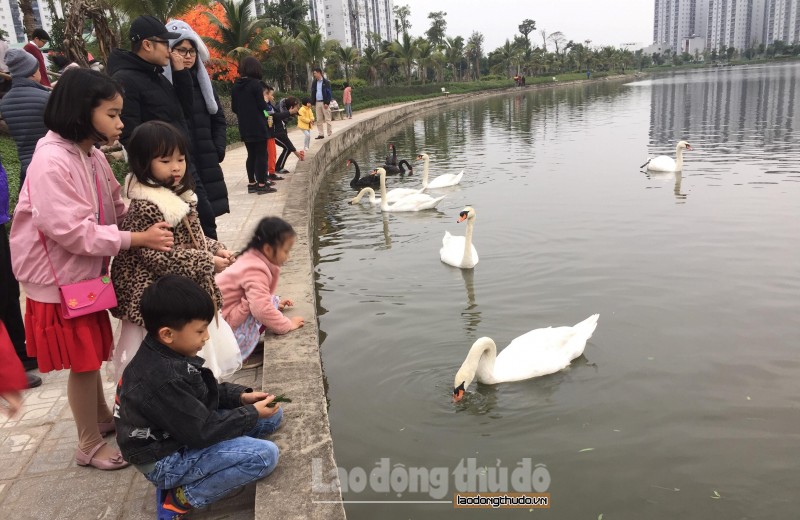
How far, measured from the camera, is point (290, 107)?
1195 cm

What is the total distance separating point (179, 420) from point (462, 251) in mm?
4775

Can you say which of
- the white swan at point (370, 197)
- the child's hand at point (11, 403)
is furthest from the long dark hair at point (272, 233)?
the white swan at point (370, 197)

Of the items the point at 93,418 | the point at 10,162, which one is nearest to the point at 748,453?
the point at 93,418

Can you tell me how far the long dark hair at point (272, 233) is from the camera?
12.7ft

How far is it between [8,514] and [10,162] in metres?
10.7

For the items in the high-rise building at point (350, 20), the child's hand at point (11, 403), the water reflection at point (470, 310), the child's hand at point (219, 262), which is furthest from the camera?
the high-rise building at point (350, 20)

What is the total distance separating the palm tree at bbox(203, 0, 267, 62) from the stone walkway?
71.0ft

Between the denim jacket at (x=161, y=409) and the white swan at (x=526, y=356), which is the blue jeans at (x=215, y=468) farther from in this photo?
the white swan at (x=526, y=356)

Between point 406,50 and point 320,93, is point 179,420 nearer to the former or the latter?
point 320,93

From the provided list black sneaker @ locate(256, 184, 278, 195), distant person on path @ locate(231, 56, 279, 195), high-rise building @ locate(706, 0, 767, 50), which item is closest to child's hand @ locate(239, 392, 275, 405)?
distant person on path @ locate(231, 56, 279, 195)

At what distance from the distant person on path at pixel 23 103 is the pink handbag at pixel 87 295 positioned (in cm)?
179

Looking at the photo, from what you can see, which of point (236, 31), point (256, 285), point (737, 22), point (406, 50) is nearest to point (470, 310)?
point (256, 285)

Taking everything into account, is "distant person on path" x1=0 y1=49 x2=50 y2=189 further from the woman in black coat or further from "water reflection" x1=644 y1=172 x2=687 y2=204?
"water reflection" x1=644 y1=172 x2=687 y2=204

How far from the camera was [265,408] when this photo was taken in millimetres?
2783
